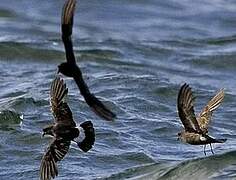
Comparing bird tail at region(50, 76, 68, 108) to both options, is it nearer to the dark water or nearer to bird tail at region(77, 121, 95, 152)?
bird tail at region(77, 121, 95, 152)

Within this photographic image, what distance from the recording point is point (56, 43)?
1386cm

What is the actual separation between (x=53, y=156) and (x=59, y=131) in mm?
195

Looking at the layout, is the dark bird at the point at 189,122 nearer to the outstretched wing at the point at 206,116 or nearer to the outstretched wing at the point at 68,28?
the outstretched wing at the point at 206,116

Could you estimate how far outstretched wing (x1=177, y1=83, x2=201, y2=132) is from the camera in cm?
617

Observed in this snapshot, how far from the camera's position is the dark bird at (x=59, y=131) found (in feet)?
19.4

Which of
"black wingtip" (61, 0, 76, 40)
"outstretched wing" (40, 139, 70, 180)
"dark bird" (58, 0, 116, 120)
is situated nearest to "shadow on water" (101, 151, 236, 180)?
"outstretched wing" (40, 139, 70, 180)

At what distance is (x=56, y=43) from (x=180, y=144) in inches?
195

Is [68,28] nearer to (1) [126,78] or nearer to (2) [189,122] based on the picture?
(2) [189,122]

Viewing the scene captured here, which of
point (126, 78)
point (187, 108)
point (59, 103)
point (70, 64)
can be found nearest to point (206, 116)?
point (187, 108)

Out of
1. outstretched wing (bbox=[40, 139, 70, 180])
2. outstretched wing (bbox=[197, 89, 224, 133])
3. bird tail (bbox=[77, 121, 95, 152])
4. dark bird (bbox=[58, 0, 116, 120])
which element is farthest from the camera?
outstretched wing (bbox=[197, 89, 224, 133])

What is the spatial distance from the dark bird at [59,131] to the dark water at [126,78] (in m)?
1.88

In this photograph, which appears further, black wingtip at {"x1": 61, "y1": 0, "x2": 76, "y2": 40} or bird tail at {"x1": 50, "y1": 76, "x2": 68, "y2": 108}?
bird tail at {"x1": 50, "y1": 76, "x2": 68, "y2": 108}

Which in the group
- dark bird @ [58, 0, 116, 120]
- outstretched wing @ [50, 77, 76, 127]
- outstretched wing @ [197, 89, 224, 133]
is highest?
dark bird @ [58, 0, 116, 120]

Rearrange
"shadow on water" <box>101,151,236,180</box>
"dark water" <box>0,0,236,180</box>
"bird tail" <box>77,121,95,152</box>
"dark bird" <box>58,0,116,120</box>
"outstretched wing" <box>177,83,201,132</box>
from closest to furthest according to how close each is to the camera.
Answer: "dark bird" <box>58,0,116,120</box>
"bird tail" <box>77,121,95,152</box>
"outstretched wing" <box>177,83,201,132</box>
"shadow on water" <box>101,151,236,180</box>
"dark water" <box>0,0,236,180</box>
